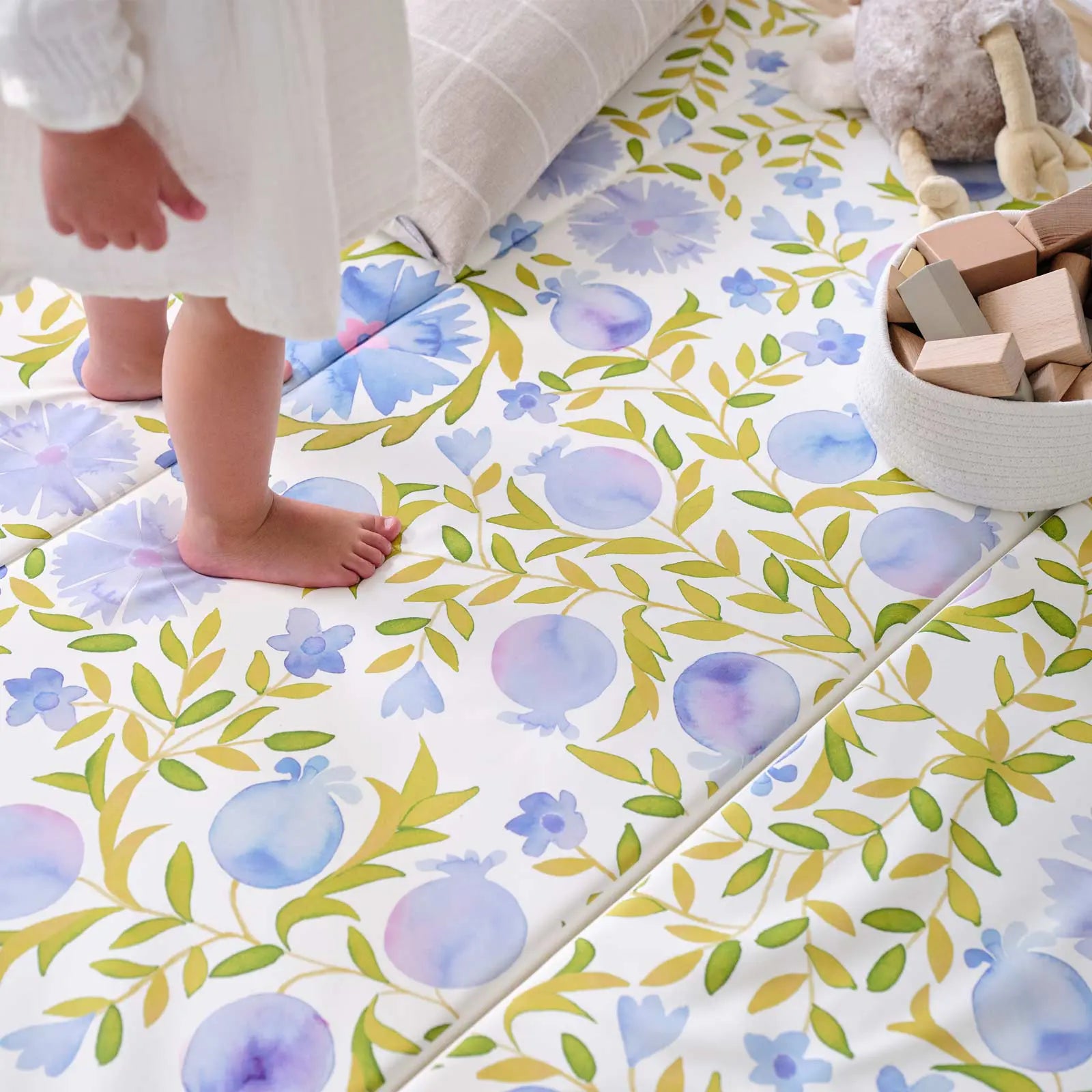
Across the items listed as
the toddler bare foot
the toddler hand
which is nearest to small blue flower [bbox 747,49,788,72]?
the toddler bare foot

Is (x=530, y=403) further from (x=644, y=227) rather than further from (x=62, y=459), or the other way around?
(x=62, y=459)

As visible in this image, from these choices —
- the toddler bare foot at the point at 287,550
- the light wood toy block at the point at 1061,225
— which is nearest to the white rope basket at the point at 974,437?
the light wood toy block at the point at 1061,225

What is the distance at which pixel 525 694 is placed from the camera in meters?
0.97

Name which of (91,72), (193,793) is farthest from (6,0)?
(193,793)

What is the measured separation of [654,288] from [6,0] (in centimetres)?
76

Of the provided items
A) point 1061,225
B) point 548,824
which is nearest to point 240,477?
point 548,824

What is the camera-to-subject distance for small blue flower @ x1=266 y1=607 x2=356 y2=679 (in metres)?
0.98

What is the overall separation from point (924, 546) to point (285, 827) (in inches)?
23.7

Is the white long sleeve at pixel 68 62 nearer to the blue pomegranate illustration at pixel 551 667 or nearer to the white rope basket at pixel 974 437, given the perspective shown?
the blue pomegranate illustration at pixel 551 667

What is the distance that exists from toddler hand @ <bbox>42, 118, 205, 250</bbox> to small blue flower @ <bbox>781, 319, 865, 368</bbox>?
0.68 metres

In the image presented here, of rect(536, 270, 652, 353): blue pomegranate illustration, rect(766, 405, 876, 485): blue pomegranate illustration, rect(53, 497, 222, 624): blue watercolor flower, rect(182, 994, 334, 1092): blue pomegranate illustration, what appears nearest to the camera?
rect(182, 994, 334, 1092): blue pomegranate illustration

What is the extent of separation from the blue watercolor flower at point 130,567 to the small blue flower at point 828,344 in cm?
62

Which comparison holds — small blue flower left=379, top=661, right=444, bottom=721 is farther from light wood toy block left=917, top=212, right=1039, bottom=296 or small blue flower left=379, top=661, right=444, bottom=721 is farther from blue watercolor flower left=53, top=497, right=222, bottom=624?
light wood toy block left=917, top=212, right=1039, bottom=296

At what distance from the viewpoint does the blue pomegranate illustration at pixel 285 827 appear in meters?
0.87
